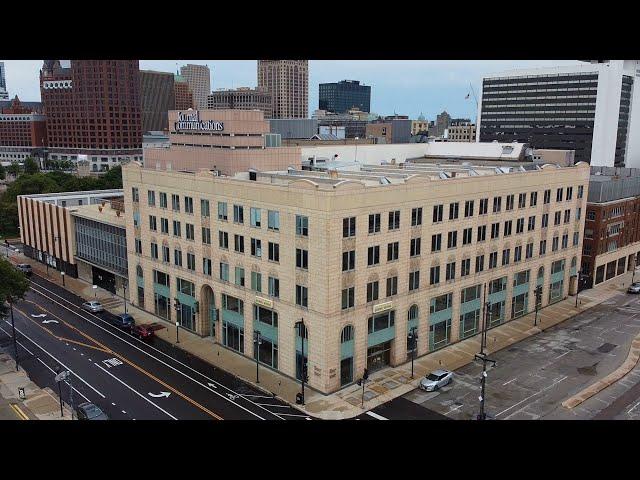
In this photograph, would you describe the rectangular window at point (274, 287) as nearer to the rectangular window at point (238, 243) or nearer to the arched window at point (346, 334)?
the rectangular window at point (238, 243)

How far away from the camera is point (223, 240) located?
58.2 metres

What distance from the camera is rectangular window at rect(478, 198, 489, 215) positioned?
201 ft

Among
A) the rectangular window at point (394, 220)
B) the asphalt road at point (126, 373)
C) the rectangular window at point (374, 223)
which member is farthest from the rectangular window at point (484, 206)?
the asphalt road at point (126, 373)

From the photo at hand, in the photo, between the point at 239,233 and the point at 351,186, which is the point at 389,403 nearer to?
the point at 351,186

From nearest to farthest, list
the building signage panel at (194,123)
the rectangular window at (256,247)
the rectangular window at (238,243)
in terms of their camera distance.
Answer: the rectangular window at (256,247), the rectangular window at (238,243), the building signage panel at (194,123)

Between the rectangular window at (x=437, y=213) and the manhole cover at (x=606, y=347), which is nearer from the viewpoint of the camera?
the rectangular window at (x=437, y=213)

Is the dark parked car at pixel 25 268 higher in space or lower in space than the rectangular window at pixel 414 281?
lower

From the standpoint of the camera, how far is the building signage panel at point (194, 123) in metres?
67.4

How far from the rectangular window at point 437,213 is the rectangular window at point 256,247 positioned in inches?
681

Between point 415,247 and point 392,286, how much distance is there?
182 inches

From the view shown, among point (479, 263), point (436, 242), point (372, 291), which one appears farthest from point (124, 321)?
point (479, 263)

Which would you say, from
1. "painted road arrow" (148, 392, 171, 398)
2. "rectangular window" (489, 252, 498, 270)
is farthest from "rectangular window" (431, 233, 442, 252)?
"painted road arrow" (148, 392, 171, 398)

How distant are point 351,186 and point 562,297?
43.3 m
